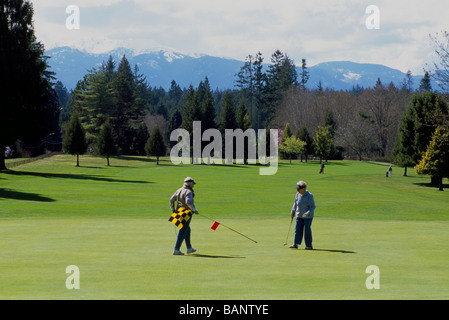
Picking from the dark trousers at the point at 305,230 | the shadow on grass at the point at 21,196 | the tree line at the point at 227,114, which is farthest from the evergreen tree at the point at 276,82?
the dark trousers at the point at 305,230

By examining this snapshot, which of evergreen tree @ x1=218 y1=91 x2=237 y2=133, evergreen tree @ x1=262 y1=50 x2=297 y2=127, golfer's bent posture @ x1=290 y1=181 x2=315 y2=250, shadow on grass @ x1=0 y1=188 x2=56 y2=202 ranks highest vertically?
evergreen tree @ x1=262 y1=50 x2=297 y2=127

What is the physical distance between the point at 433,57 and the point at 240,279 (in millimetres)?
35982

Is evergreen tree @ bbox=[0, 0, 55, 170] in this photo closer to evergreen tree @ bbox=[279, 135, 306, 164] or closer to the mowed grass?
the mowed grass

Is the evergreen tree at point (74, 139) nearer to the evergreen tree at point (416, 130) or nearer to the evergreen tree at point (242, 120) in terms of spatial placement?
the evergreen tree at point (242, 120)

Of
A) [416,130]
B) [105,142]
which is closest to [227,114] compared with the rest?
[105,142]

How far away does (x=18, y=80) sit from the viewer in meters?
66.2

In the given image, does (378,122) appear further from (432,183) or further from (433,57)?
(433,57)

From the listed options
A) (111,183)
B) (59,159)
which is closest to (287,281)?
(111,183)

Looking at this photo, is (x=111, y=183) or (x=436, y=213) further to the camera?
(x=111, y=183)

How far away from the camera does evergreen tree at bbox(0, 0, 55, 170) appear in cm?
6481

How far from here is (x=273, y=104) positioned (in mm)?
175375

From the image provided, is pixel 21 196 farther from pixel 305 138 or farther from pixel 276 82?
pixel 276 82

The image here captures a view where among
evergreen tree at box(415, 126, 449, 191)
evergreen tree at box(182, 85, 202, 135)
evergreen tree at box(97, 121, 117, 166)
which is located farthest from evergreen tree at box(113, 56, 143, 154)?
evergreen tree at box(415, 126, 449, 191)

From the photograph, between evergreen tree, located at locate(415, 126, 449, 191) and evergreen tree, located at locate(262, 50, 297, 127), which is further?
evergreen tree, located at locate(262, 50, 297, 127)
